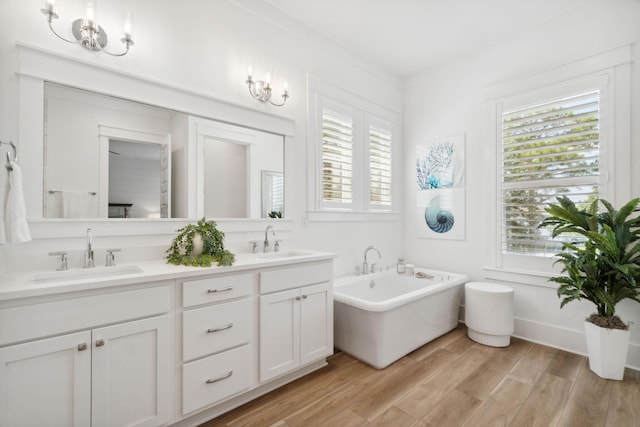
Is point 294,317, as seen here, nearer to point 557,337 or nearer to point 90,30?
point 90,30

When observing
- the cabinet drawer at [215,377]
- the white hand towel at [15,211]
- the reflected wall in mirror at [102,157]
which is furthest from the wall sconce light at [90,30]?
the cabinet drawer at [215,377]

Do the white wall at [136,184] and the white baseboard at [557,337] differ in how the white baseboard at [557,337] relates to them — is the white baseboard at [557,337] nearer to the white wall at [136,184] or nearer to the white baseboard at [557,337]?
the white baseboard at [557,337]

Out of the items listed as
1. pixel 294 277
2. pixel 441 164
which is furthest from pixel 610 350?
pixel 294 277

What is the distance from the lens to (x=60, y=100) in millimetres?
1757

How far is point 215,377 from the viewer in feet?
5.81

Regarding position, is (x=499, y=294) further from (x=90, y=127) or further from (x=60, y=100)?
(x=60, y=100)

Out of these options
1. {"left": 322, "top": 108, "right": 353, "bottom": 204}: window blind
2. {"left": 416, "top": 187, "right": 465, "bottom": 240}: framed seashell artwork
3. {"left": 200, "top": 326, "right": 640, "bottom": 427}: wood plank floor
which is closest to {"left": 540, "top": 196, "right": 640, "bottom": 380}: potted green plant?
{"left": 200, "top": 326, "right": 640, "bottom": 427}: wood plank floor

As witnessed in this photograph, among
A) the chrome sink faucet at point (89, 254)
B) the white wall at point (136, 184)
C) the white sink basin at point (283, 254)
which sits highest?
the white wall at point (136, 184)

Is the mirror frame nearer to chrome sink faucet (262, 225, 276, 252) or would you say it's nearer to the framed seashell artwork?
chrome sink faucet (262, 225, 276, 252)

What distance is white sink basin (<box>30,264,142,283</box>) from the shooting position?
155 cm

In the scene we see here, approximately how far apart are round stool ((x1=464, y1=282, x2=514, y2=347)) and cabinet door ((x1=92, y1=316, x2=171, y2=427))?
8.71 ft

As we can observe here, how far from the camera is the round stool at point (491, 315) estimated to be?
279cm

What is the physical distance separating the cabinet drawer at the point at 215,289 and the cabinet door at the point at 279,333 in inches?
6.7

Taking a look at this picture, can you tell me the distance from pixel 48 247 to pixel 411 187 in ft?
12.0
